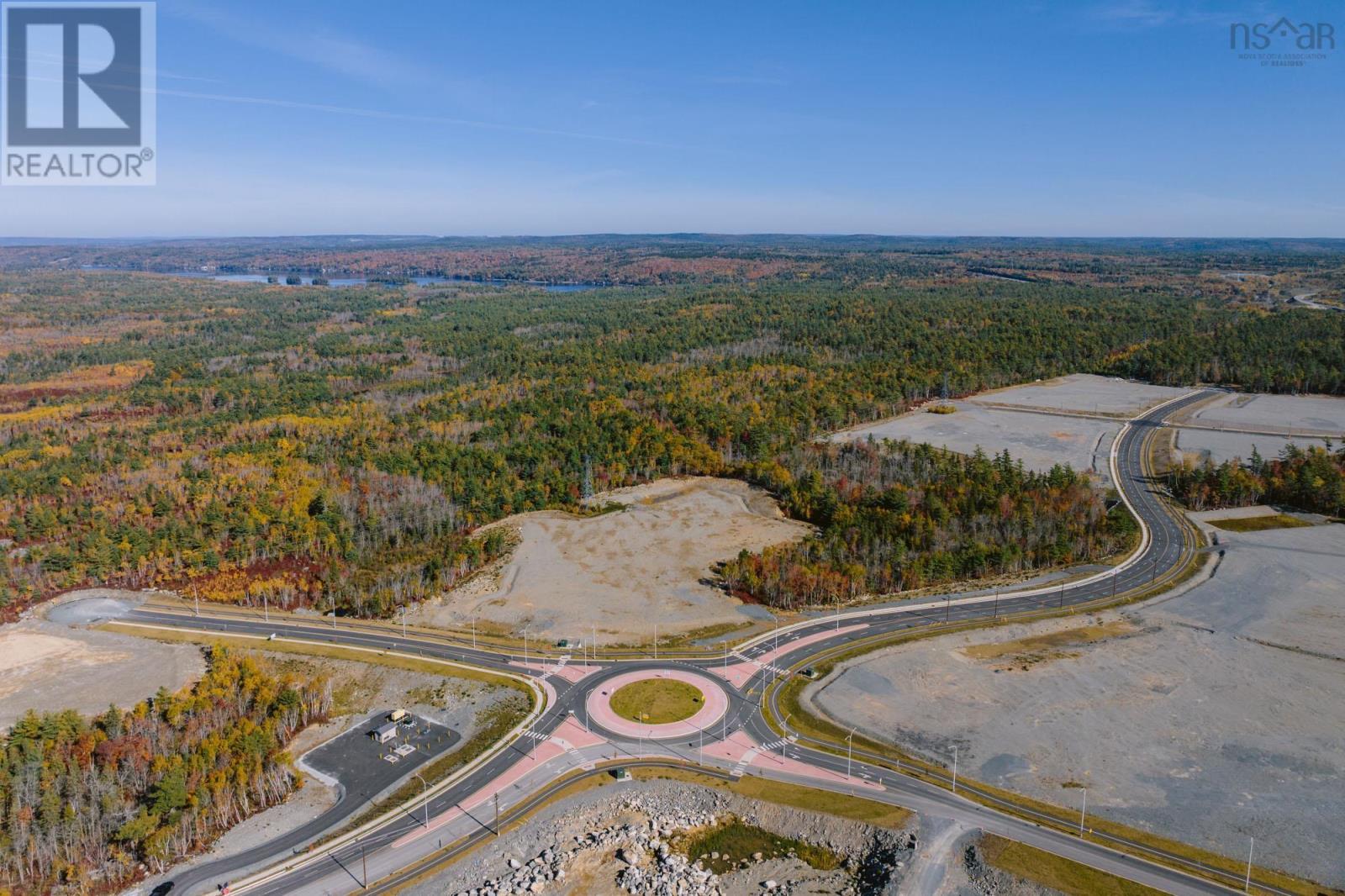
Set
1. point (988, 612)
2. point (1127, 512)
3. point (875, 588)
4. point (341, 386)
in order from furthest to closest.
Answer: point (341, 386) → point (1127, 512) → point (875, 588) → point (988, 612)

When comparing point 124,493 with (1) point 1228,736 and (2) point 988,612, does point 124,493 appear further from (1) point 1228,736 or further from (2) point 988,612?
(1) point 1228,736

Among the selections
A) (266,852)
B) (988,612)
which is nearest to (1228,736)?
(988,612)

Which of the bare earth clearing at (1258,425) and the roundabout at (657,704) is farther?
the bare earth clearing at (1258,425)

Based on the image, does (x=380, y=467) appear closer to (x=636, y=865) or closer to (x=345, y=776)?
(x=345, y=776)

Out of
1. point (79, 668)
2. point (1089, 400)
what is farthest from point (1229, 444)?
point (79, 668)

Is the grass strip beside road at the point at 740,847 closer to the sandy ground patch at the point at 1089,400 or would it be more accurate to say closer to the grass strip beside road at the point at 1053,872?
the grass strip beside road at the point at 1053,872

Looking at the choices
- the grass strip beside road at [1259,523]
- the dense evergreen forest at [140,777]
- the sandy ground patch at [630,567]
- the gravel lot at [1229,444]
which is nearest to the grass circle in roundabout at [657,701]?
the sandy ground patch at [630,567]
